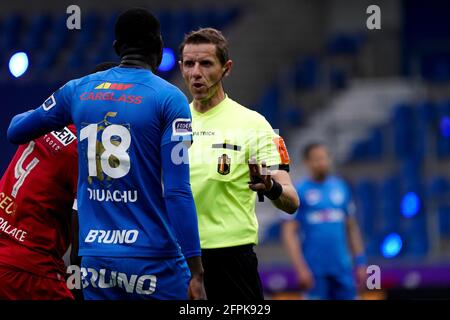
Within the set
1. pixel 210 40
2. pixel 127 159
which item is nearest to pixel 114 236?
pixel 127 159

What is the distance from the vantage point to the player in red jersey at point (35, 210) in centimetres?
531

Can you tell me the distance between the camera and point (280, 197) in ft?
17.8

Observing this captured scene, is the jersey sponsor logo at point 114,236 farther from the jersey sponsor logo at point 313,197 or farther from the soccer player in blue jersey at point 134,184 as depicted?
the jersey sponsor logo at point 313,197

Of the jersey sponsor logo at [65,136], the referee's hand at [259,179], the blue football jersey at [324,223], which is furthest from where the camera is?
the blue football jersey at [324,223]

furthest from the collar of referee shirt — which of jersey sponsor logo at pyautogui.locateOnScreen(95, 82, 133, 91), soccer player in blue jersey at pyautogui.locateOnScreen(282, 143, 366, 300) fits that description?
soccer player in blue jersey at pyautogui.locateOnScreen(282, 143, 366, 300)

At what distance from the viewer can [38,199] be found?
531cm

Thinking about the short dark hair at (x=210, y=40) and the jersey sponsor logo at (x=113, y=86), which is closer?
the jersey sponsor logo at (x=113, y=86)

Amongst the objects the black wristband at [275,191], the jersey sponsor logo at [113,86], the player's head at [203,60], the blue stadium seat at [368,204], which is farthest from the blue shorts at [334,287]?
the jersey sponsor logo at [113,86]

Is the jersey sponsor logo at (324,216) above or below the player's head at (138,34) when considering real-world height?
below

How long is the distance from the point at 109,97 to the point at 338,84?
13671 millimetres

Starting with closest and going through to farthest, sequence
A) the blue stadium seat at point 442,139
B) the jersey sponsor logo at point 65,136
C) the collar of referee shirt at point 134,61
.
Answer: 1. the collar of referee shirt at point 134,61
2. the jersey sponsor logo at point 65,136
3. the blue stadium seat at point 442,139

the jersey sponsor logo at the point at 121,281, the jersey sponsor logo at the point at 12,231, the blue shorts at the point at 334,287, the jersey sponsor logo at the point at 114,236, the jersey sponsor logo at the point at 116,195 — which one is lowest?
the blue shorts at the point at 334,287

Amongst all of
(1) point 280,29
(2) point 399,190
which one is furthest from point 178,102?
(1) point 280,29

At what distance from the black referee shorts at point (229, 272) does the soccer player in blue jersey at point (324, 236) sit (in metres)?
3.98
